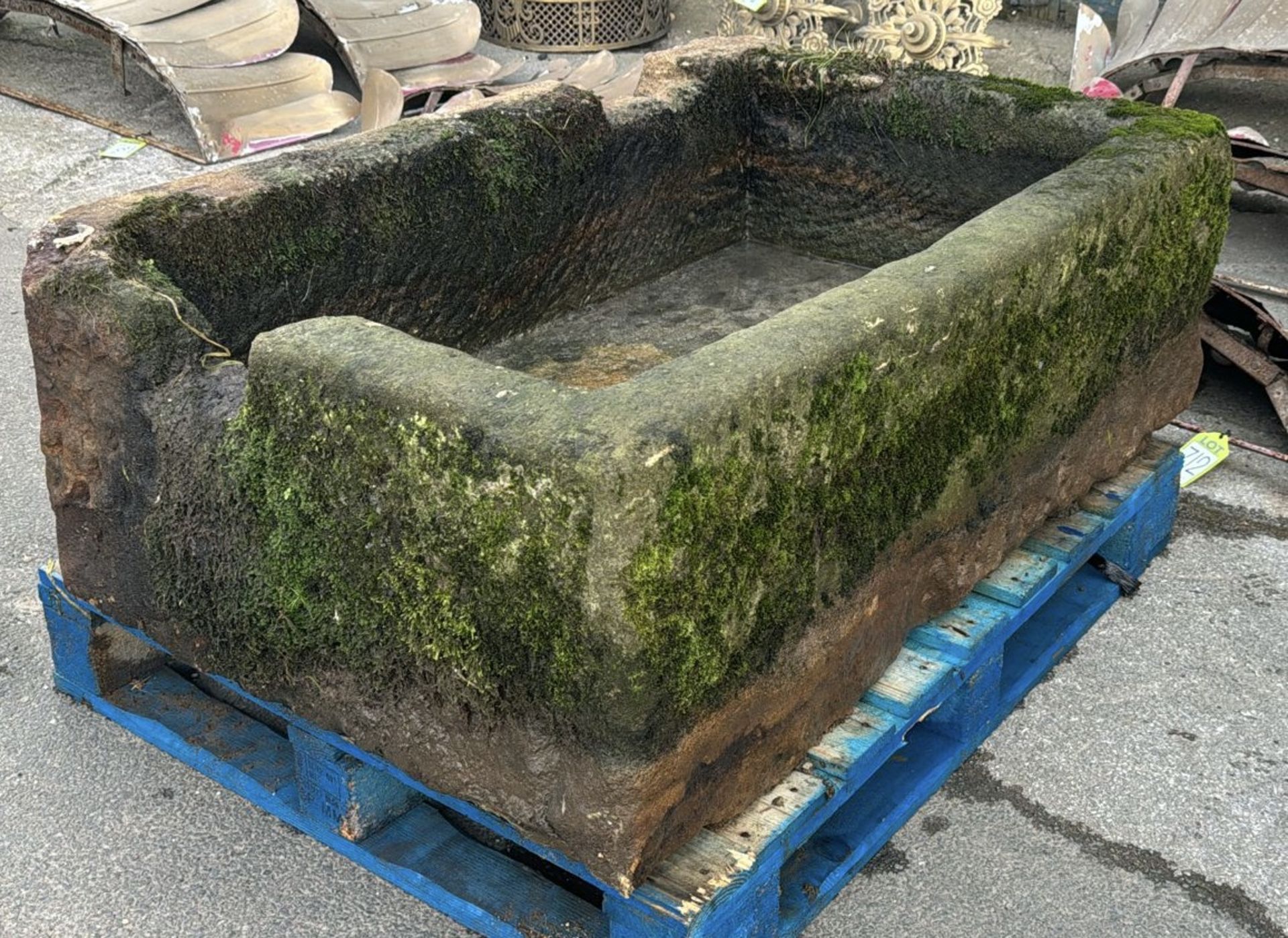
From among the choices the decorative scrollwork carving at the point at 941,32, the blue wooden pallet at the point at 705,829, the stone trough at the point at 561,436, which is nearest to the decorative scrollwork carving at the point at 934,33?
the decorative scrollwork carving at the point at 941,32

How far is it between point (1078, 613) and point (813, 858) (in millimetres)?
1050

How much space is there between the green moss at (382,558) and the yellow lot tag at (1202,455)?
2395 millimetres

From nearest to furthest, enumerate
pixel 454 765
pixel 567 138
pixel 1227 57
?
pixel 454 765 → pixel 567 138 → pixel 1227 57

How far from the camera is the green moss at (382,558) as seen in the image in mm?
2084

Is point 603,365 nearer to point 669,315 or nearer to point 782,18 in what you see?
point 669,315

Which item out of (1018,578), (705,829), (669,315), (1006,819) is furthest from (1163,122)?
(705,829)

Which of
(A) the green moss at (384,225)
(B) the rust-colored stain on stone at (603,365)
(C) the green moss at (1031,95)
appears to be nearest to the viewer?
(A) the green moss at (384,225)

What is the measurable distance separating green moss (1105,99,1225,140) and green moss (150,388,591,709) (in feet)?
6.10

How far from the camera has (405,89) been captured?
6465 mm

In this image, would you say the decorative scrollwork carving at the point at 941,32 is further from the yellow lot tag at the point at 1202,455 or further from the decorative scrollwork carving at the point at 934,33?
the yellow lot tag at the point at 1202,455

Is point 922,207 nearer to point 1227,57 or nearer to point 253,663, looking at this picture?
point 253,663

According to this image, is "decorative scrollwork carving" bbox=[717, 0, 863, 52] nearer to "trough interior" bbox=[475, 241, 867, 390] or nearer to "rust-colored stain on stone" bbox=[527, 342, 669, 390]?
"trough interior" bbox=[475, 241, 867, 390]

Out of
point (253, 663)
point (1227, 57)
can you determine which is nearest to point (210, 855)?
point (253, 663)

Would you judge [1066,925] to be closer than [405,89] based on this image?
Yes
